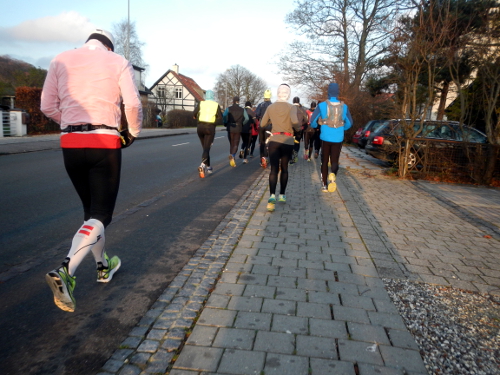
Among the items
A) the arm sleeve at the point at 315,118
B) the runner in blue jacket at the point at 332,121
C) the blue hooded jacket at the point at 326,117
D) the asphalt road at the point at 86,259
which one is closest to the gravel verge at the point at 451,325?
the asphalt road at the point at 86,259

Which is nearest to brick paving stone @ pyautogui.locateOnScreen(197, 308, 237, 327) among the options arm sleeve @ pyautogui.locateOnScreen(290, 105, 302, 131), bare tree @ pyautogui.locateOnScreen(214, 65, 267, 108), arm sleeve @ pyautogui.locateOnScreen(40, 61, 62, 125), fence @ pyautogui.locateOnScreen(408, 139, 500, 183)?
arm sleeve @ pyautogui.locateOnScreen(40, 61, 62, 125)

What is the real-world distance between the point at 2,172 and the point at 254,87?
230 ft

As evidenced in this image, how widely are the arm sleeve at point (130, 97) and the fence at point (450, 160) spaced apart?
862cm

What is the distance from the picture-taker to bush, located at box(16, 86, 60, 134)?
20.1 meters

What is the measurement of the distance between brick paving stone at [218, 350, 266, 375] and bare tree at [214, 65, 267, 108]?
72.9 metres

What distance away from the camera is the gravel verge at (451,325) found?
2404 millimetres

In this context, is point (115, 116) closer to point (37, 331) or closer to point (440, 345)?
point (37, 331)

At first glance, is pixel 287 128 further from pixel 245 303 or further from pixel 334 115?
pixel 245 303

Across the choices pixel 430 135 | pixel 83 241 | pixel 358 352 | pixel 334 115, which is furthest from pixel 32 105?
pixel 358 352

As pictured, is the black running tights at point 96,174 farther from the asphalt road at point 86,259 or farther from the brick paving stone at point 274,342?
the brick paving stone at point 274,342

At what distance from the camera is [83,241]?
2795 millimetres

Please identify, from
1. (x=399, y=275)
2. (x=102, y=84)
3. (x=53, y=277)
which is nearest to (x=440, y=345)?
(x=399, y=275)

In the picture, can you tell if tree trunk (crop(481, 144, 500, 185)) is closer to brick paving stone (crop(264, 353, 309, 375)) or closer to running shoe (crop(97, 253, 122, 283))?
brick paving stone (crop(264, 353, 309, 375))

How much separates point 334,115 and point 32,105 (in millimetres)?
18605
